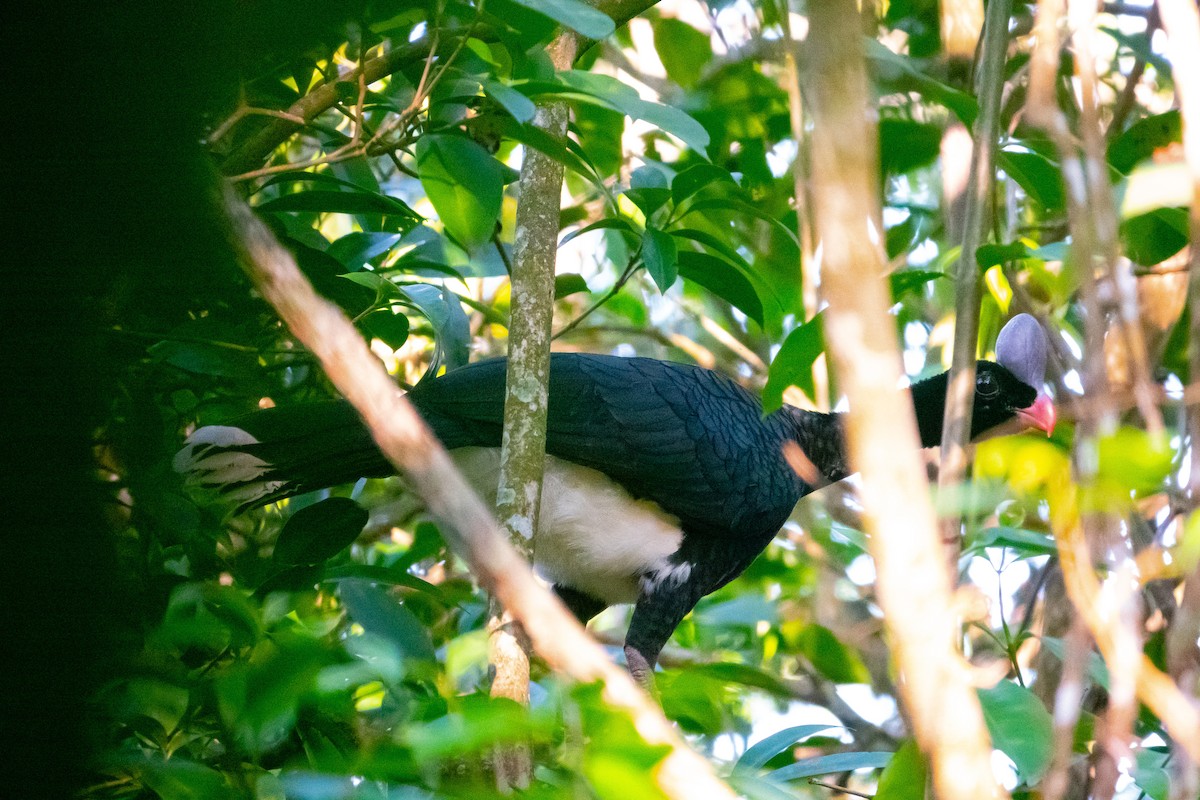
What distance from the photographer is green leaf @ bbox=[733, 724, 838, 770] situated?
1751mm

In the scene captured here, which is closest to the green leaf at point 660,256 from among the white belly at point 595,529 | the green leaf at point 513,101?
the green leaf at point 513,101

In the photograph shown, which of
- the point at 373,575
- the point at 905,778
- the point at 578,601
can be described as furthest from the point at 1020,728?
the point at 578,601

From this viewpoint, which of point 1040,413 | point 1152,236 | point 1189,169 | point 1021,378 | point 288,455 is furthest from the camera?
point 1040,413

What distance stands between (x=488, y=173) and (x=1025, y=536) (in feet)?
3.15

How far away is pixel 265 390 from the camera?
1.94 metres

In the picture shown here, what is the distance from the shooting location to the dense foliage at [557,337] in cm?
96

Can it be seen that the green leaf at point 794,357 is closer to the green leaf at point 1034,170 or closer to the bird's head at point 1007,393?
the green leaf at point 1034,170

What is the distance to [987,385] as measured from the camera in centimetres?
321

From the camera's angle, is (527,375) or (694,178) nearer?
(527,375)

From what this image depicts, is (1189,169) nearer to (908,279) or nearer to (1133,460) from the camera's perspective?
(1133,460)

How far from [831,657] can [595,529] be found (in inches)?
25.1

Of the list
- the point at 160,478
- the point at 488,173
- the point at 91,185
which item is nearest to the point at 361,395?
the point at 91,185

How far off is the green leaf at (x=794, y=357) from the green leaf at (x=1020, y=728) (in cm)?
51

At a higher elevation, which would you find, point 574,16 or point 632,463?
point 574,16
